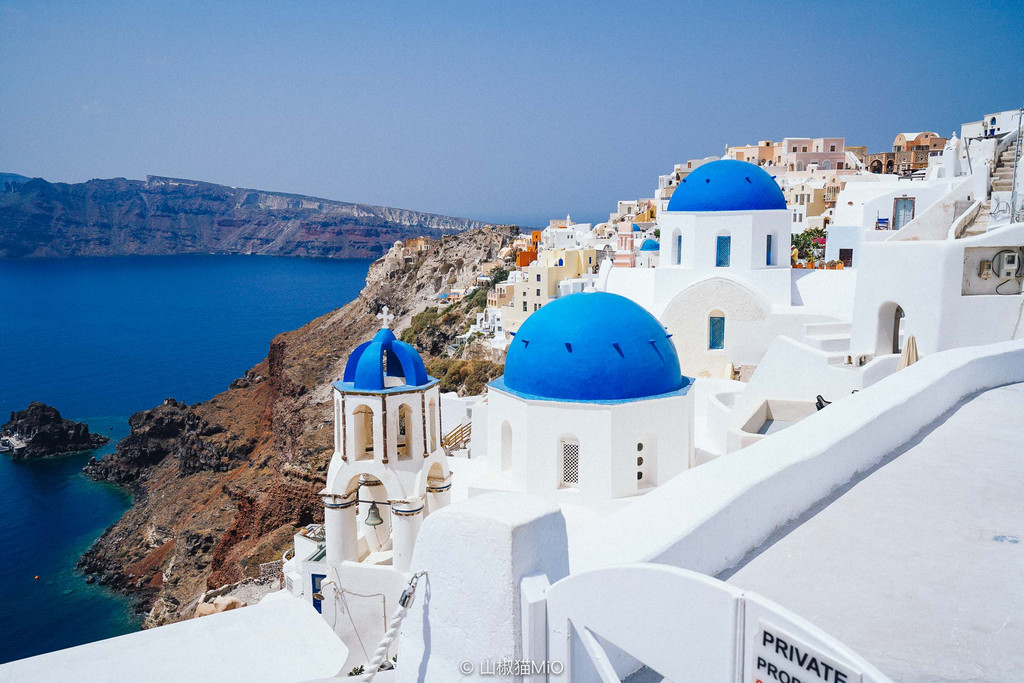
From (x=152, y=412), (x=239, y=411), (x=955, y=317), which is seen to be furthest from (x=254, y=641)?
(x=239, y=411)

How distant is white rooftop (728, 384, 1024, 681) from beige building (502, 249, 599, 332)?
3132 cm

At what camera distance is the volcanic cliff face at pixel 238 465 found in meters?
22.0

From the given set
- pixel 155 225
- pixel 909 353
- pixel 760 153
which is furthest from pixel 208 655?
pixel 155 225

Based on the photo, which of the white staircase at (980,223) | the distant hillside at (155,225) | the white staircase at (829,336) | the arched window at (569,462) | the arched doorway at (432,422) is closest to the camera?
the arched window at (569,462)

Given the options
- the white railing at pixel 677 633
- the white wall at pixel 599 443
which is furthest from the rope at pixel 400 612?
the white wall at pixel 599 443

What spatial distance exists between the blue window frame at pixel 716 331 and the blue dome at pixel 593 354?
20.6 feet

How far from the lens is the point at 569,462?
851 centimetres

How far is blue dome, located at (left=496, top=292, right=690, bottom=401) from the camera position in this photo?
333 inches

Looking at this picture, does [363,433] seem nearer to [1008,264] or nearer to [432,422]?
[432,422]

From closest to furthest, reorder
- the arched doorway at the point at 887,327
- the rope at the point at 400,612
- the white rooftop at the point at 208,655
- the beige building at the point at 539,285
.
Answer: the rope at the point at 400,612, the white rooftop at the point at 208,655, the arched doorway at the point at 887,327, the beige building at the point at 539,285

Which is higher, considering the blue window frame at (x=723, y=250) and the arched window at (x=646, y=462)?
the blue window frame at (x=723, y=250)

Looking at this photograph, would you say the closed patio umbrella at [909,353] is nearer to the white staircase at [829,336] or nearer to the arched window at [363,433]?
the white staircase at [829,336]

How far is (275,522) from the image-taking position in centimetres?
2169

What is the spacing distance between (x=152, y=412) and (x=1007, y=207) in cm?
3907
